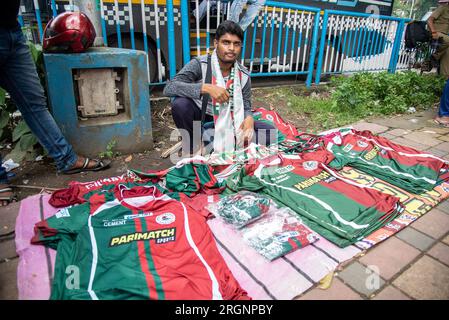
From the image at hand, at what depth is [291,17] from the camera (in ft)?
18.1

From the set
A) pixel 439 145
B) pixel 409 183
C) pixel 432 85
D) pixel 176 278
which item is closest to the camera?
pixel 176 278

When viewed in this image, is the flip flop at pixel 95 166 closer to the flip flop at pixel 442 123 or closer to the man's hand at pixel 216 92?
the man's hand at pixel 216 92

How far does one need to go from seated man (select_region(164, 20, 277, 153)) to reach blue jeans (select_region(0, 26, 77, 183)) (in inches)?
38.2

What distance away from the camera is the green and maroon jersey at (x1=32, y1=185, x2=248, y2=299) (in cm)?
150

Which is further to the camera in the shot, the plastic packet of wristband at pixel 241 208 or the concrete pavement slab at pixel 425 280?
the plastic packet of wristband at pixel 241 208

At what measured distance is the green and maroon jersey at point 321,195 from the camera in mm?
2057

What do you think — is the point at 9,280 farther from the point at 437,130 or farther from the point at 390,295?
the point at 437,130

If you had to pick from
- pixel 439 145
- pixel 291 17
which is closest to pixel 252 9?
pixel 291 17

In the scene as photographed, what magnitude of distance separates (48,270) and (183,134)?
1.60 metres

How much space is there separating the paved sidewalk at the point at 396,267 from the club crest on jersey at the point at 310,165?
31.7 inches

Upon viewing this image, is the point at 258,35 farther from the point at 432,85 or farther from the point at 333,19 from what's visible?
the point at 432,85

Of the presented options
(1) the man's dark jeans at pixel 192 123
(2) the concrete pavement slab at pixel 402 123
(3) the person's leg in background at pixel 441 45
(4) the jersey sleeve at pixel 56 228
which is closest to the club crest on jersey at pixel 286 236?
(4) the jersey sleeve at pixel 56 228

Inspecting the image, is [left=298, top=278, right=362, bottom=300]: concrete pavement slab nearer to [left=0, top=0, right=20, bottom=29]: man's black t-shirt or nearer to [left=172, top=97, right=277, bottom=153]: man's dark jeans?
[left=172, top=97, right=277, bottom=153]: man's dark jeans

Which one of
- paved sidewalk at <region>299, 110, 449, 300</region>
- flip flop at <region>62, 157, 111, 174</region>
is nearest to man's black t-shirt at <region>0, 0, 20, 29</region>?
flip flop at <region>62, 157, 111, 174</region>
